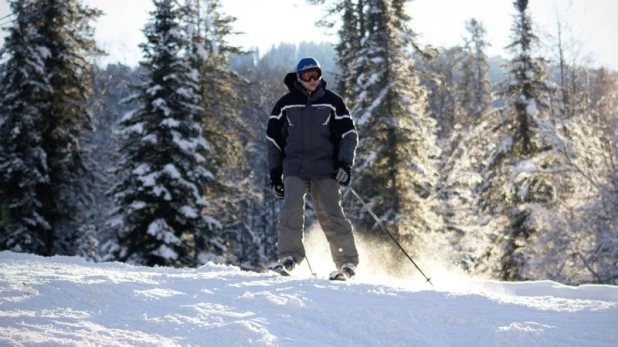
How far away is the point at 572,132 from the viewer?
10258 millimetres

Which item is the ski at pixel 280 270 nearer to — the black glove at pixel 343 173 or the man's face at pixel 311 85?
the black glove at pixel 343 173

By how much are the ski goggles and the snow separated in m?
2.08

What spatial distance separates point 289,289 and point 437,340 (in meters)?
1.42

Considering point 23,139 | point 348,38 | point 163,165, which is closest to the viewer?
point 163,165

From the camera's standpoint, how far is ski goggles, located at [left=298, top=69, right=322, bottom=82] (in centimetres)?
525

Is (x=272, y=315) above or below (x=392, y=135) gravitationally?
below

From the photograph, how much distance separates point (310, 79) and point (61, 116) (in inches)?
625

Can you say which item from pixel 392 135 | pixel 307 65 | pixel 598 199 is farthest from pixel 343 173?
pixel 392 135

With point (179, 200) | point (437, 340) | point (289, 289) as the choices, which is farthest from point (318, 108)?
point (179, 200)

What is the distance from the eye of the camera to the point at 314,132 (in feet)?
17.3

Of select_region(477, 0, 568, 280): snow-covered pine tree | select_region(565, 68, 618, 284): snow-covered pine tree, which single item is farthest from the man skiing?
select_region(477, 0, 568, 280): snow-covered pine tree

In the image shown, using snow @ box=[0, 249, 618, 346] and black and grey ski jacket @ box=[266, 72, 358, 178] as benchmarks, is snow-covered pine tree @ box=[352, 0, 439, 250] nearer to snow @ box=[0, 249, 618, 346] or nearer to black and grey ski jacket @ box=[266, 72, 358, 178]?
black and grey ski jacket @ box=[266, 72, 358, 178]

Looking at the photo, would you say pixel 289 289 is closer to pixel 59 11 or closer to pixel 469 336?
pixel 469 336

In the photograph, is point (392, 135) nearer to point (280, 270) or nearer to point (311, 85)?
point (311, 85)
